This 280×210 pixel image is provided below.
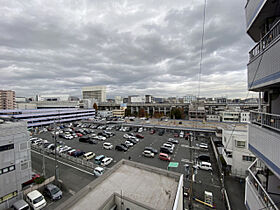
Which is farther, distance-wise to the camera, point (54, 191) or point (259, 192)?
point (54, 191)

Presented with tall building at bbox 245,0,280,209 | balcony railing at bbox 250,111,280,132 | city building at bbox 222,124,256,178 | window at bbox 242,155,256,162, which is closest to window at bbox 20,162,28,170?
tall building at bbox 245,0,280,209

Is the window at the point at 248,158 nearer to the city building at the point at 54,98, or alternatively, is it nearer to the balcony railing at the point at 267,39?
the balcony railing at the point at 267,39

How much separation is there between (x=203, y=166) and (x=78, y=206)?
36.1ft

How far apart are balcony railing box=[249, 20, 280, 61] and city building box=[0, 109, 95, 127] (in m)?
27.6

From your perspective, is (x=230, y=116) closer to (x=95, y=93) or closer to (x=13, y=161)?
(x=13, y=161)

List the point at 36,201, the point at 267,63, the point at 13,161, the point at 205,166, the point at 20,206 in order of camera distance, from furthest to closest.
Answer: the point at 205,166, the point at 13,161, the point at 36,201, the point at 20,206, the point at 267,63

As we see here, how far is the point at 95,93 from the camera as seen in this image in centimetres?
8562

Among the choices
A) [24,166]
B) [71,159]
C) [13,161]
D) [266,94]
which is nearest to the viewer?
[266,94]

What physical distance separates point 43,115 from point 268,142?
36.6 meters

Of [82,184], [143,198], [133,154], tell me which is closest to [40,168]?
[82,184]

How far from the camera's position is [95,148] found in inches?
606

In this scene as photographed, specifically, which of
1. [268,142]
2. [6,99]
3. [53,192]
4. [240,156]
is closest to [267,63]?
[268,142]

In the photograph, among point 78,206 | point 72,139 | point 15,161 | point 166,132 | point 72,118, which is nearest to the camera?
point 78,206

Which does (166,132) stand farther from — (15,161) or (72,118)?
(72,118)
